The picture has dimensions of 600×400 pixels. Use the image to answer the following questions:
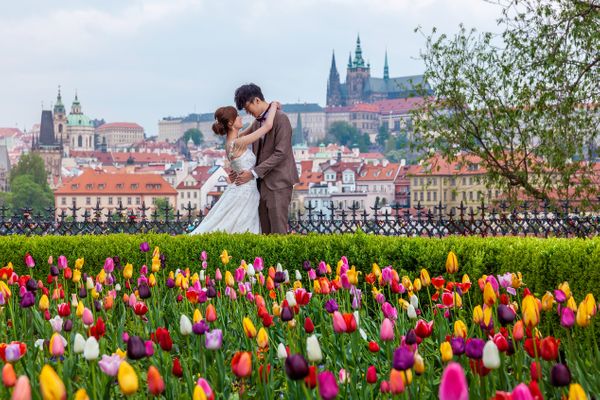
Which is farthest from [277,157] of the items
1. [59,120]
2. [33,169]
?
[59,120]

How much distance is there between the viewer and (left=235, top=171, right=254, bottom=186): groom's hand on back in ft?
26.3

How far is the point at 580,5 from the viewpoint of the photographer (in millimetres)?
11594

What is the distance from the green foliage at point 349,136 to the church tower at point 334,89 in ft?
27.6

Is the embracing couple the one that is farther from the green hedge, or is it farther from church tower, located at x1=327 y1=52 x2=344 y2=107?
church tower, located at x1=327 y1=52 x2=344 y2=107

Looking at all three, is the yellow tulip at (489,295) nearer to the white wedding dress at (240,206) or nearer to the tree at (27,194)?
the white wedding dress at (240,206)

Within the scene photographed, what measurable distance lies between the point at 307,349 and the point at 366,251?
159 inches

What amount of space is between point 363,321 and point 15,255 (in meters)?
3.82

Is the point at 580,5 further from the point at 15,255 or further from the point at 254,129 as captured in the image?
the point at 15,255

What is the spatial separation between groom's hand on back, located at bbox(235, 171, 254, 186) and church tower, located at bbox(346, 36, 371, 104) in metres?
186

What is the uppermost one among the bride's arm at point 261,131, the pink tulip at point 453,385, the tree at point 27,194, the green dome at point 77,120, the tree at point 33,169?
the bride's arm at point 261,131

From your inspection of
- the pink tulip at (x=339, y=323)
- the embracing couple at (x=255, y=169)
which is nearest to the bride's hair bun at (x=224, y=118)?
the embracing couple at (x=255, y=169)

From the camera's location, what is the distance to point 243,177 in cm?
803

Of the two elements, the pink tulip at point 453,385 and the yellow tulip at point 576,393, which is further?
the yellow tulip at point 576,393

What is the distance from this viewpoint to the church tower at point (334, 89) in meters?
197
